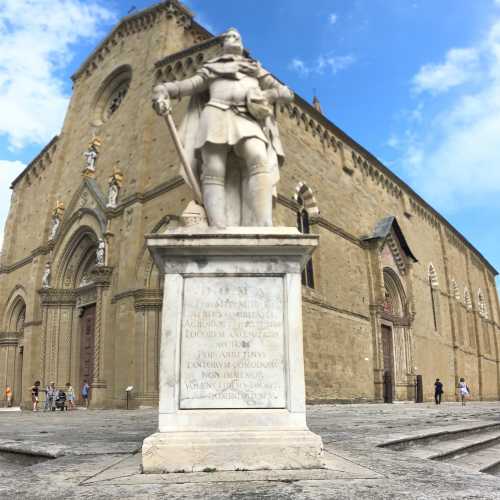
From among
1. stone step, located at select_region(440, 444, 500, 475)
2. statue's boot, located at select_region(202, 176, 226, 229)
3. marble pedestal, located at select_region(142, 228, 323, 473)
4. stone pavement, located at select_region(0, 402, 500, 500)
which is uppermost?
statue's boot, located at select_region(202, 176, 226, 229)

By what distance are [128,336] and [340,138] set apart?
13398 millimetres

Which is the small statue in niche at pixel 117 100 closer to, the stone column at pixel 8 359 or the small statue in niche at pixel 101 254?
the small statue in niche at pixel 101 254

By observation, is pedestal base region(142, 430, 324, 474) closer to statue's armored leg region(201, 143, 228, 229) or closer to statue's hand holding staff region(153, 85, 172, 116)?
statue's armored leg region(201, 143, 228, 229)

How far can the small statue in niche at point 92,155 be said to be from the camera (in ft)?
73.6

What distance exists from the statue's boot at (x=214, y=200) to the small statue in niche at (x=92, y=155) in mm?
19123

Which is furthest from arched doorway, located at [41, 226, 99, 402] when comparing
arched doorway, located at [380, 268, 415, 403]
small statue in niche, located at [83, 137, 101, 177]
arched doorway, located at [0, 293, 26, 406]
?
arched doorway, located at [380, 268, 415, 403]

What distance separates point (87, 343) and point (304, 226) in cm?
1025

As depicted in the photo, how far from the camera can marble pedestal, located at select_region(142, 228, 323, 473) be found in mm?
3672

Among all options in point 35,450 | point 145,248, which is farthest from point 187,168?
point 145,248

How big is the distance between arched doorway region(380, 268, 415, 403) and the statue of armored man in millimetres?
19092

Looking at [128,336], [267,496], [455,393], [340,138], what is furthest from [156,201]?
[455,393]

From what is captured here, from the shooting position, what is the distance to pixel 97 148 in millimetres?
23016

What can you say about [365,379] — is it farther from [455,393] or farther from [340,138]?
[455,393]

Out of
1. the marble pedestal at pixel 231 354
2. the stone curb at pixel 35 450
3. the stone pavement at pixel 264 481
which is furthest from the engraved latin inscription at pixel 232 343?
the stone curb at pixel 35 450
